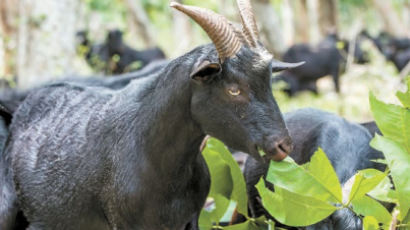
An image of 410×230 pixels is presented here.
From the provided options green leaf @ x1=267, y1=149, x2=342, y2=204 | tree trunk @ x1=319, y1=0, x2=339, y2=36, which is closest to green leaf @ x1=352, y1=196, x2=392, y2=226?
green leaf @ x1=267, y1=149, x2=342, y2=204

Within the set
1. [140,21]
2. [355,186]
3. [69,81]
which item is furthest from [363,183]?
[140,21]

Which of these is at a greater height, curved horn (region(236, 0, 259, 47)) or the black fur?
curved horn (region(236, 0, 259, 47))

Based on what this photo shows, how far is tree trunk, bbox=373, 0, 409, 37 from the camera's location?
17266 mm

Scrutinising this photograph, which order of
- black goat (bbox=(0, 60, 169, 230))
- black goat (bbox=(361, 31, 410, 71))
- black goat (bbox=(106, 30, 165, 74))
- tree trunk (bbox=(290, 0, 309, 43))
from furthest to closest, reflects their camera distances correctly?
tree trunk (bbox=(290, 0, 309, 43)) → black goat (bbox=(361, 31, 410, 71)) → black goat (bbox=(106, 30, 165, 74)) → black goat (bbox=(0, 60, 169, 230))

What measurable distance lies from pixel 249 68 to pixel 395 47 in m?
15.5

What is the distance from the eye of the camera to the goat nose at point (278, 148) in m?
3.06

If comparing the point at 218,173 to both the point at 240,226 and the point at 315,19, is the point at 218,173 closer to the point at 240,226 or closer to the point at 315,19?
the point at 240,226

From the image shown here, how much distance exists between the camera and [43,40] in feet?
25.4

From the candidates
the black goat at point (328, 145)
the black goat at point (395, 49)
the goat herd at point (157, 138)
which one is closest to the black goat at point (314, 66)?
the black goat at point (395, 49)

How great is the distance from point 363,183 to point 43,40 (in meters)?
5.52

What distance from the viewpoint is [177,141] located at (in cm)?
346

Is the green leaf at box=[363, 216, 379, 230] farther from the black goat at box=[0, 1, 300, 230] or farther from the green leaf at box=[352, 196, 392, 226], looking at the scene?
the black goat at box=[0, 1, 300, 230]

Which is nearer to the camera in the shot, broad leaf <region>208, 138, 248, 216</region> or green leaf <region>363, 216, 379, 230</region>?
green leaf <region>363, 216, 379, 230</region>

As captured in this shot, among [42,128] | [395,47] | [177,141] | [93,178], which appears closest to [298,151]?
[177,141]
